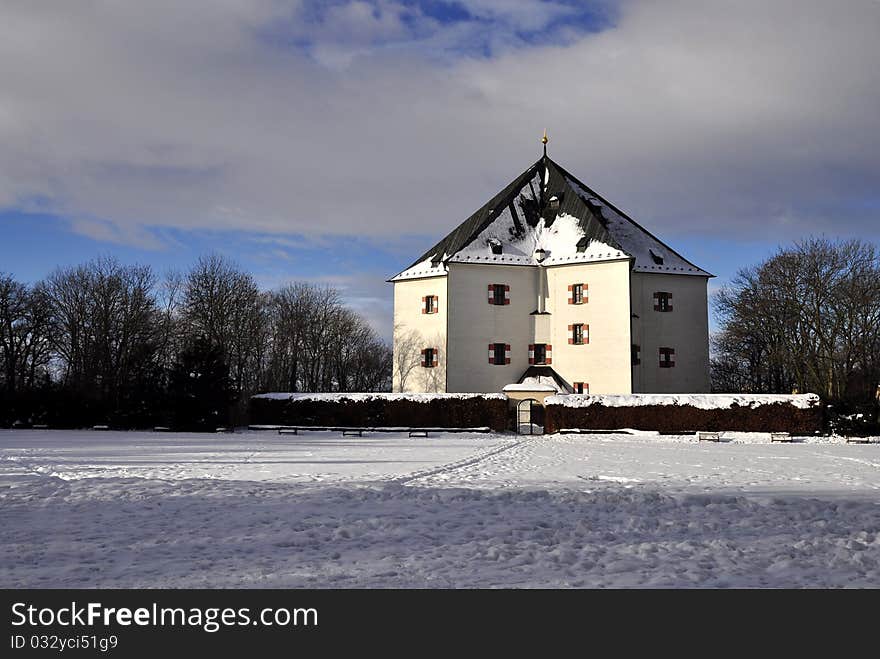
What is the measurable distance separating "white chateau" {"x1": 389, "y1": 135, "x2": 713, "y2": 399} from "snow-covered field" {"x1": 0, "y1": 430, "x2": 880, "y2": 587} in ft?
85.3

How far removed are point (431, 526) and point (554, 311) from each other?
118ft

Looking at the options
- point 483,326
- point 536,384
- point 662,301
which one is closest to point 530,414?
point 536,384

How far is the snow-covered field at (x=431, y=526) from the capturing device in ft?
22.4

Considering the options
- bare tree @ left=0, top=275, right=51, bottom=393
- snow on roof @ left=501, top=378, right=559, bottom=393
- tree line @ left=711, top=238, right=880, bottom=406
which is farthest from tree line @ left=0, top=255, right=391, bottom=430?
tree line @ left=711, top=238, right=880, bottom=406

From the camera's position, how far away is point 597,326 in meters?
42.4

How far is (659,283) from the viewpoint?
45.1 meters

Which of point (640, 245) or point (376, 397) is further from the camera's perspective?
point (640, 245)

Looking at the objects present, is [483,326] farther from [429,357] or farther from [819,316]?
[819,316]

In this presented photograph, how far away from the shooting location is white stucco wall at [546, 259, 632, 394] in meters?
41.7

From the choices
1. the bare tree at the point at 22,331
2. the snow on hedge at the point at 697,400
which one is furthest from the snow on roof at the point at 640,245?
the bare tree at the point at 22,331

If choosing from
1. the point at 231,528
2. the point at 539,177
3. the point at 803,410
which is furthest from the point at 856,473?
the point at 539,177

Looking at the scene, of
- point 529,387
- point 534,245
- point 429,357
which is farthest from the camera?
point 534,245
